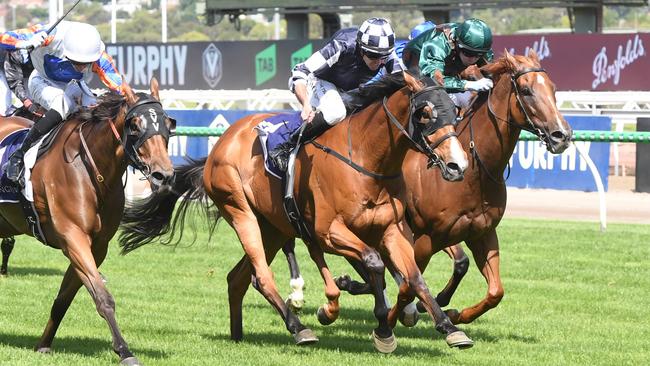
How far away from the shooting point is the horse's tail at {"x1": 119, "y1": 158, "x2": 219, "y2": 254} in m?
8.29

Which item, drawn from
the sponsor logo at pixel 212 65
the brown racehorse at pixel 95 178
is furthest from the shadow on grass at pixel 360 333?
the sponsor logo at pixel 212 65

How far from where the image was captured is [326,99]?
280 inches

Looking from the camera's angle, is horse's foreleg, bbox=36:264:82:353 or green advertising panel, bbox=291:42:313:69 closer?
horse's foreleg, bbox=36:264:82:353

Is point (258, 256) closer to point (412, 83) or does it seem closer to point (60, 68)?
point (412, 83)

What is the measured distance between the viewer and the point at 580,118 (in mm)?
16375

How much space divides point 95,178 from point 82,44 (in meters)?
0.87

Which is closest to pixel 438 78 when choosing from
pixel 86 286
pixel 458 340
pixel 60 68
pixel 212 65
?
pixel 458 340

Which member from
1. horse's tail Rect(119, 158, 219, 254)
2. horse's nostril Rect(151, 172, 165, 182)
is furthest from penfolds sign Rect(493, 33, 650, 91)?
horse's nostril Rect(151, 172, 165, 182)

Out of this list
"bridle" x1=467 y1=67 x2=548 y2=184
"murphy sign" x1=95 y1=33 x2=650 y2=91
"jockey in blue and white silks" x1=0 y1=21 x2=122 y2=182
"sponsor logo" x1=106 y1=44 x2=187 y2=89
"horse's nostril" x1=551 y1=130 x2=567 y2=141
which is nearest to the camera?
"horse's nostril" x1=551 y1=130 x2=567 y2=141

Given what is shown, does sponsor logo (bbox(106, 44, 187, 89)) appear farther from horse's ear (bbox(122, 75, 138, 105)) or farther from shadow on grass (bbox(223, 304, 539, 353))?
horse's ear (bbox(122, 75, 138, 105))

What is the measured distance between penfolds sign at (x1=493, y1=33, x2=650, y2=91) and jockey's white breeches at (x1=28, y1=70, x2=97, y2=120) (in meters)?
14.7

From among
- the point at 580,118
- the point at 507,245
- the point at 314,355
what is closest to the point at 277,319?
the point at 314,355

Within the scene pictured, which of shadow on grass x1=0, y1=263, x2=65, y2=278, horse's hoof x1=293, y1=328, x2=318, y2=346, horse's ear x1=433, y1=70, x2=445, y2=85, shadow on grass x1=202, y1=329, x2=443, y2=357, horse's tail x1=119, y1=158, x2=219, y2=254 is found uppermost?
horse's ear x1=433, y1=70, x2=445, y2=85

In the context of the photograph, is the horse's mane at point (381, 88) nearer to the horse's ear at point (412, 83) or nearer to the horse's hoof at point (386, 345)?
the horse's ear at point (412, 83)
